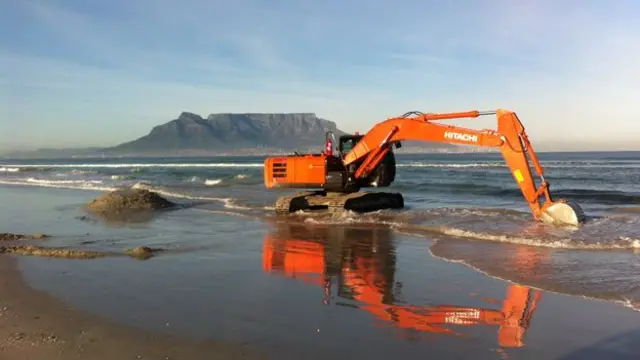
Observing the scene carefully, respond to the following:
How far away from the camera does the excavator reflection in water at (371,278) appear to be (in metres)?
5.73

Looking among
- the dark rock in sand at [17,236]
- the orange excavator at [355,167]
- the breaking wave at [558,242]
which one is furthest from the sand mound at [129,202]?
the breaking wave at [558,242]

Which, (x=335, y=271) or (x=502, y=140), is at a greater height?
(x=502, y=140)

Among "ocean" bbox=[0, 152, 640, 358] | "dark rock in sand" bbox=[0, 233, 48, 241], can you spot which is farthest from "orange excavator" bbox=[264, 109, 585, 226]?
"dark rock in sand" bbox=[0, 233, 48, 241]

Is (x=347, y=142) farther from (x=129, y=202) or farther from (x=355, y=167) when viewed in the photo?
(x=129, y=202)

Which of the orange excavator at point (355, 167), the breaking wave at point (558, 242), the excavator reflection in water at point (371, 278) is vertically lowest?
the excavator reflection in water at point (371, 278)

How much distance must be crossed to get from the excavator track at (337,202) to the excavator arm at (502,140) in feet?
5.00

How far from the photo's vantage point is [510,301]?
6.58 meters

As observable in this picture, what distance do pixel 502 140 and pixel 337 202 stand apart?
5456mm

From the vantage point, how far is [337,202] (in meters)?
16.5

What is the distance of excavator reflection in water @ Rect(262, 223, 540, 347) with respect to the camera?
5730mm

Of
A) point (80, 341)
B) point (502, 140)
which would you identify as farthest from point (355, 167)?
point (80, 341)

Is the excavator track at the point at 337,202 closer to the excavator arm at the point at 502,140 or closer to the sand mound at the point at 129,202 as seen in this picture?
the excavator arm at the point at 502,140

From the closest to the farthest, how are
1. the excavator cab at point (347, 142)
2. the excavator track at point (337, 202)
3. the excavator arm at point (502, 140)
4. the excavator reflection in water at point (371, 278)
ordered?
1. the excavator reflection in water at point (371, 278)
2. the excavator arm at point (502, 140)
3. the excavator track at point (337, 202)
4. the excavator cab at point (347, 142)

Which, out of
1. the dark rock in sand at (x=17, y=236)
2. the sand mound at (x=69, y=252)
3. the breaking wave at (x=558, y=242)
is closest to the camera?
the sand mound at (x=69, y=252)
